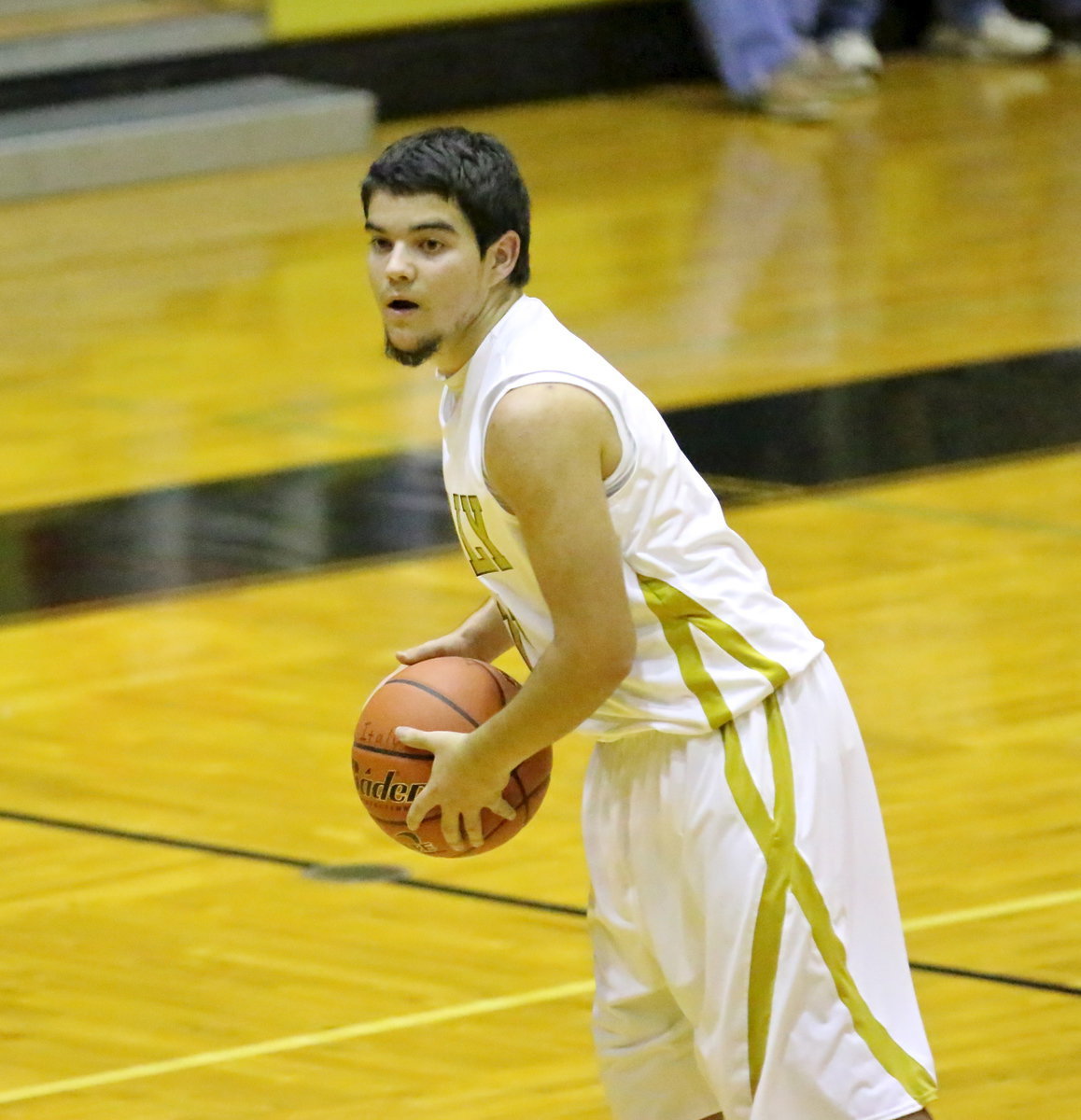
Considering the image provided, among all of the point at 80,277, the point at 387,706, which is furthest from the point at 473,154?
the point at 80,277

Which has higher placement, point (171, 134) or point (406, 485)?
point (406, 485)

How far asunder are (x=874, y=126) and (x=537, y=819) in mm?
7172

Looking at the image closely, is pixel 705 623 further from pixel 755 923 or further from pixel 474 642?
pixel 474 642

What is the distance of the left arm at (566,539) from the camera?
2.16 metres

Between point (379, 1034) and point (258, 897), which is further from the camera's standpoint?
point (258, 897)

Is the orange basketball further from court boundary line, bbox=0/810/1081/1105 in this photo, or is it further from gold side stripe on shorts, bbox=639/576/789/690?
court boundary line, bbox=0/810/1081/1105

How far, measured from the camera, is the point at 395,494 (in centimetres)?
558

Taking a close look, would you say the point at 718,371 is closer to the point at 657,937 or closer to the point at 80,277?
the point at 80,277

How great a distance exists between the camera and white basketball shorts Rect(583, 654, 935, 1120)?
2.26m

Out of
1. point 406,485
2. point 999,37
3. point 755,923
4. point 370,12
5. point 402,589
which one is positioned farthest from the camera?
point 999,37

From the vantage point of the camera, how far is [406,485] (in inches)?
223

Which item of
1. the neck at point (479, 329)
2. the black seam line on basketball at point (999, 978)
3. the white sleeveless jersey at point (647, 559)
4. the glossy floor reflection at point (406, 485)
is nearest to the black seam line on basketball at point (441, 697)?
the white sleeveless jersey at point (647, 559)

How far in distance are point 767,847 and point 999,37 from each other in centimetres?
1023

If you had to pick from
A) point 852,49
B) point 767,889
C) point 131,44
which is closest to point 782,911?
point 767,889
